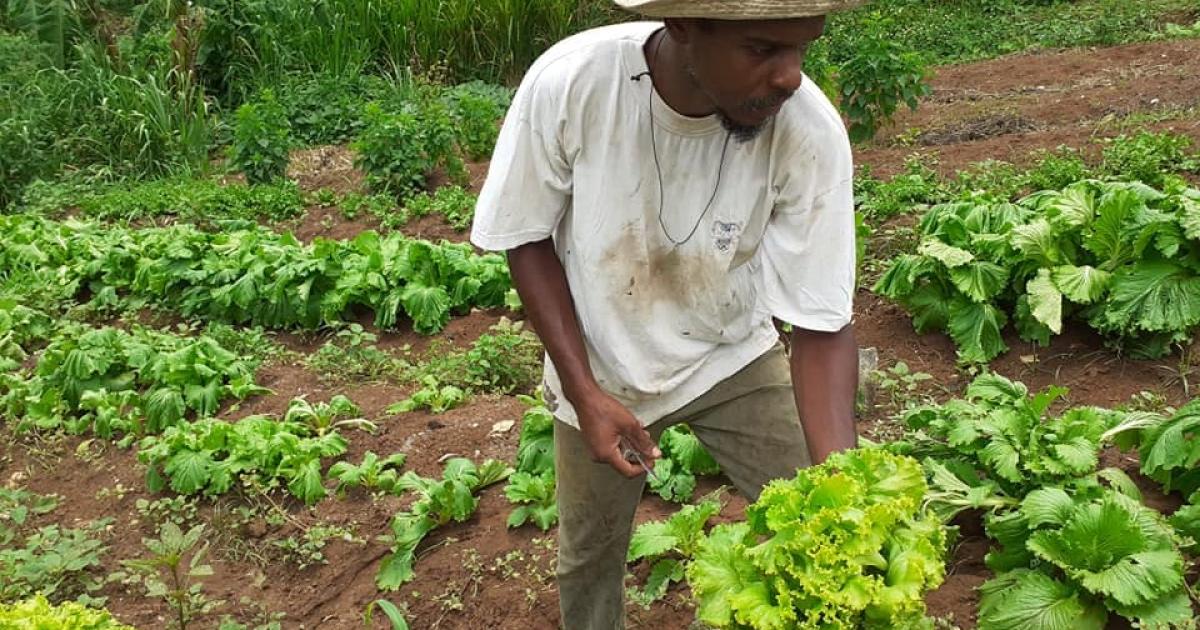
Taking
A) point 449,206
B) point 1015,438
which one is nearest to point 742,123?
point 1015,438

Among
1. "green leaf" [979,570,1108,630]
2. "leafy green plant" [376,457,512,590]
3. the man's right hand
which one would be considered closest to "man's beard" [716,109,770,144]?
the man's right hand

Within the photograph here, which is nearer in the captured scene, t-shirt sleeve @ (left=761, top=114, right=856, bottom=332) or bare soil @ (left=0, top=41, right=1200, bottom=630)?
t-shirt sleeve @ (left=761, top=114, right=856, bottom=332)

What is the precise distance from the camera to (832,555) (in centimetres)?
201

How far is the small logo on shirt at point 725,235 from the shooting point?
283 cm

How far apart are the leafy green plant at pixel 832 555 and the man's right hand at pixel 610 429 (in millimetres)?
641

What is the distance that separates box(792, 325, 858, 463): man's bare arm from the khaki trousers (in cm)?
42

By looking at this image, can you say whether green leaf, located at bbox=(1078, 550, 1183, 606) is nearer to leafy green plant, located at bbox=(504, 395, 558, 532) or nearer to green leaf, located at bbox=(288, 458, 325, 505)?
leafy green plant, located at bbox=(504, 395, 558, 532)

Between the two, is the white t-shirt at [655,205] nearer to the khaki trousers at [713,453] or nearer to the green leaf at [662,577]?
the khaki trousers at [713,453]

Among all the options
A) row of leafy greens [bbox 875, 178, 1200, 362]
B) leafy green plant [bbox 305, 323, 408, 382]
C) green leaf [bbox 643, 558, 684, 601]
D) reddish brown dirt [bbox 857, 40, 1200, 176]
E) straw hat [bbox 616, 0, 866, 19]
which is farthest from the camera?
reddish brown dirt [bbox 857, 40, 1200, 176]

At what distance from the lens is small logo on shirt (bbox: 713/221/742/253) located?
9.29 feet

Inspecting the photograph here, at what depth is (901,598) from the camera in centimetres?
198

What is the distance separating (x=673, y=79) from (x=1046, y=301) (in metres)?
3.22

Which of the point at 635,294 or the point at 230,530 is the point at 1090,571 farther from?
the point at 230,530

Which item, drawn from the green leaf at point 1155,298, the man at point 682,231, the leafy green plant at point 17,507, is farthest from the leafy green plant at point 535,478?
the green leaf at point 1155,298
